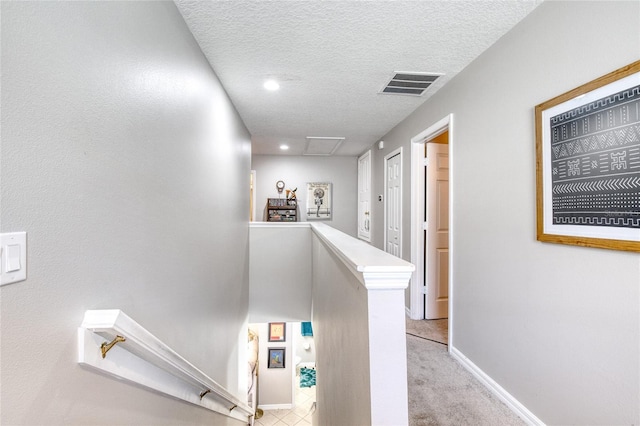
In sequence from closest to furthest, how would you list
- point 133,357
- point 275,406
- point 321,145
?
point 133,357 → point 321,145 → point 275,406

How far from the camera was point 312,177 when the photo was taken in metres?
6.20

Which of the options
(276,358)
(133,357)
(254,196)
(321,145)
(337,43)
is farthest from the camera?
(276,358)

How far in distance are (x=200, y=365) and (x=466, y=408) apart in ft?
5.97

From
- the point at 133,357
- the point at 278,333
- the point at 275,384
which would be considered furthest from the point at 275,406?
the point at 133,357

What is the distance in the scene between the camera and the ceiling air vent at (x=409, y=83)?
2.46 meters

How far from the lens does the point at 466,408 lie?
1.81 m

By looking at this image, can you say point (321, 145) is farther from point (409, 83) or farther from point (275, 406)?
point (275, 406)

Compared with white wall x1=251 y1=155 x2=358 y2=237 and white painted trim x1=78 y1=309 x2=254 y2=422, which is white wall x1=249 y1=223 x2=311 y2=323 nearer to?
white wall x1=251 y1=155 x2=358 y2=237

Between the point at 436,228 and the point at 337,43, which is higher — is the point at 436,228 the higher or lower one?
the lower one

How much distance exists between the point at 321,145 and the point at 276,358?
4830 mm

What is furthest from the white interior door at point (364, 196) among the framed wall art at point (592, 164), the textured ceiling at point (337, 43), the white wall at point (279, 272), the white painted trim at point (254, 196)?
the framed wall art at point (592, 164)

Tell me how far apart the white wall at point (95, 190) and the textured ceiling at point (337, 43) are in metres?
0.34

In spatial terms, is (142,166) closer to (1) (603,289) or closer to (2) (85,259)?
(2) (85,259)

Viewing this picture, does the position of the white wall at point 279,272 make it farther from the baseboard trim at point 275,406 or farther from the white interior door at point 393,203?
the baseboard trim at point 275,406
